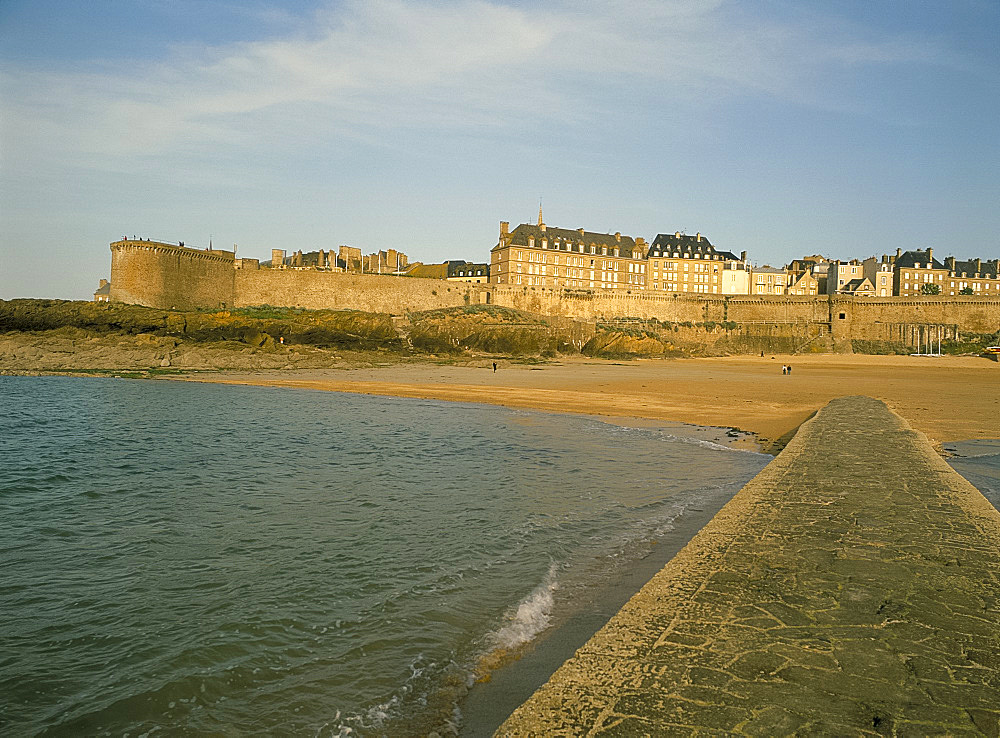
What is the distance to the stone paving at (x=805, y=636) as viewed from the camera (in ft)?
7.73

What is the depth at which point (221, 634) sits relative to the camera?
4.19 m

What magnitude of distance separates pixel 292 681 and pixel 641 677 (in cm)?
206

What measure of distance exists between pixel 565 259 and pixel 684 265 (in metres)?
14.7

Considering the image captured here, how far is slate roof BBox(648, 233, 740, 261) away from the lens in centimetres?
7225

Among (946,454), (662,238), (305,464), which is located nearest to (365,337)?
(305,464)

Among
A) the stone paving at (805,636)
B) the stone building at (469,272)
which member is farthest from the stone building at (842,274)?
the stone paving at (805,636)

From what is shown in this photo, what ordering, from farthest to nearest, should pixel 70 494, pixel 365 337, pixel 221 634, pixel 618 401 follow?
pixel 365 337, pixel 618 401, pixel 70 494, pixel 221 634

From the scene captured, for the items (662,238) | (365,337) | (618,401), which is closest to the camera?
(618,401)

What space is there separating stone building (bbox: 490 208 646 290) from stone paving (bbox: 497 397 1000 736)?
56872 millimetres

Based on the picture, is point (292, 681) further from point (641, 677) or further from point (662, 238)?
point (662, 238)

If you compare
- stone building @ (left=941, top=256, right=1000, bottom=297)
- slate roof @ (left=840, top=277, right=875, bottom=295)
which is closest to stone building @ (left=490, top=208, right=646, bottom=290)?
slate roof @ (left=840, top=277, right=875, bottom=295)

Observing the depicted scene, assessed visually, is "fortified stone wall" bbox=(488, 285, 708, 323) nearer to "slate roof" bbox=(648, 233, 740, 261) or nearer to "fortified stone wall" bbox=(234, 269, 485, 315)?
"fortified stone wall" bbox=(234, 269, 485, 315)

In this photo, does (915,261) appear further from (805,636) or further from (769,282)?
(805,636)

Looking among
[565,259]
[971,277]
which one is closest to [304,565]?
[565,259]
